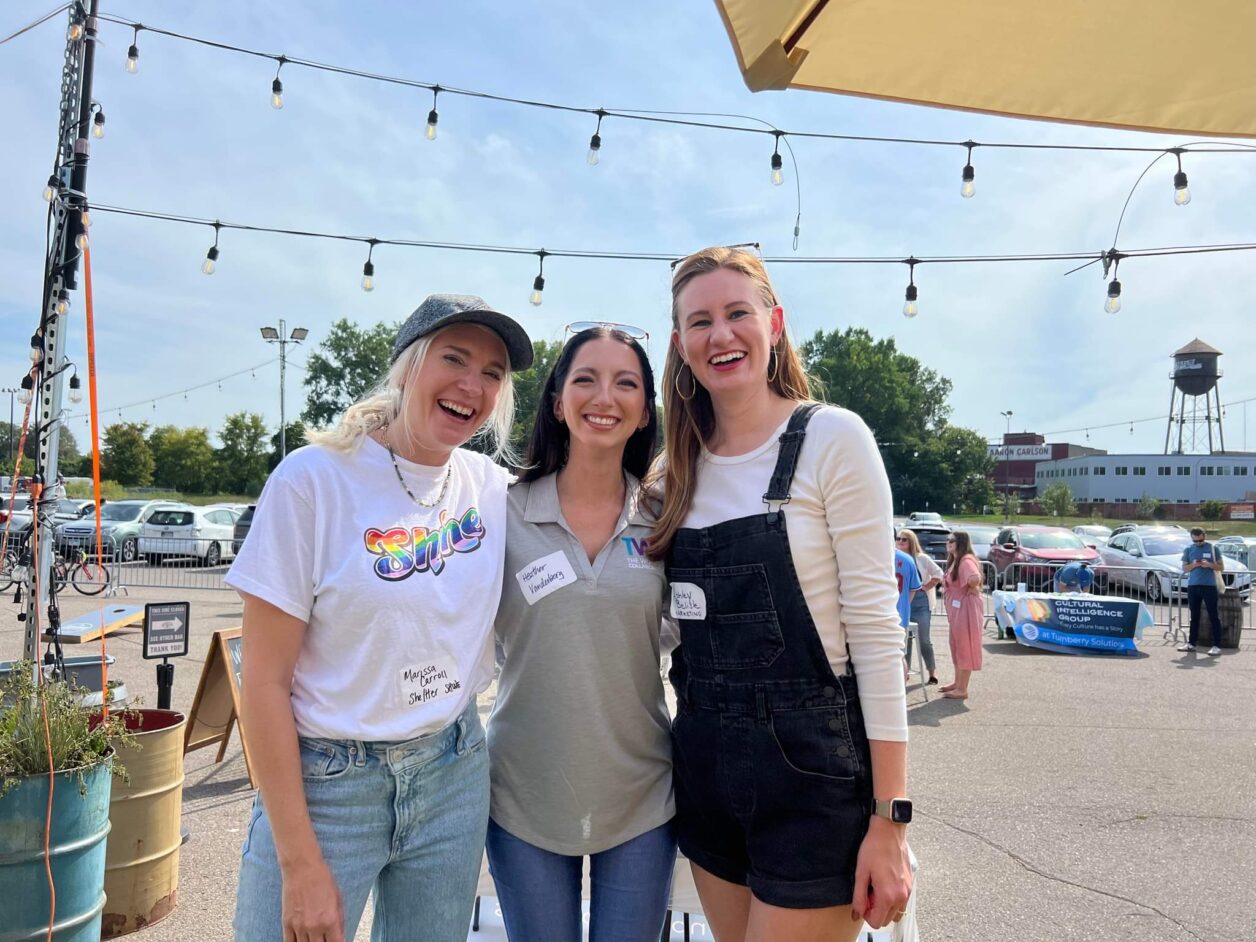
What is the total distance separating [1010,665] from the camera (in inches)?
406

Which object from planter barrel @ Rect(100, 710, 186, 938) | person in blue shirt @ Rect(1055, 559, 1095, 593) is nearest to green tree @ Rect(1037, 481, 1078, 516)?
person in blue shirt @ Rect(1055, 559, 1095, 593)

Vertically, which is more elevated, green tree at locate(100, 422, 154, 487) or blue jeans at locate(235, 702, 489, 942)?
green tree at locate(100, 422, 154, 487)

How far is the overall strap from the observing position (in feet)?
6.25

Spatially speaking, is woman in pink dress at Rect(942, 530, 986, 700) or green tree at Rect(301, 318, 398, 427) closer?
woman in pink dress at Rect(942, 530, 986, 700)

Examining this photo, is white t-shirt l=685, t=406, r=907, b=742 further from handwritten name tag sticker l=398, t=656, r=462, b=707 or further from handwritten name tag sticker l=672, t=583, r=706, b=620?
handwritten name tag sticker l=398, t=656, r=462, b=707

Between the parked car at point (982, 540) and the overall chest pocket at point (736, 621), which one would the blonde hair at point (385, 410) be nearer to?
the overall chest pocket at point (736, 621)

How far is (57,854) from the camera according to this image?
112 inches

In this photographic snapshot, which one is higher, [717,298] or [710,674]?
[717,298]

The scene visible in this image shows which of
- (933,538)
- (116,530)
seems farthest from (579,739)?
(933,538)

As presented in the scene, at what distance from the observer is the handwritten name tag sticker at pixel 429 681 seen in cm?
182

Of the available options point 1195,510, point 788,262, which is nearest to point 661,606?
point 788,262

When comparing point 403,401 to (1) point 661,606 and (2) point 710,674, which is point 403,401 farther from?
(2) point 710,674

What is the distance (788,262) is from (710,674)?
6959mm

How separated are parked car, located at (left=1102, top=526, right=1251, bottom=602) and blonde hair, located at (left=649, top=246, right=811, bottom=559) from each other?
15396mm
